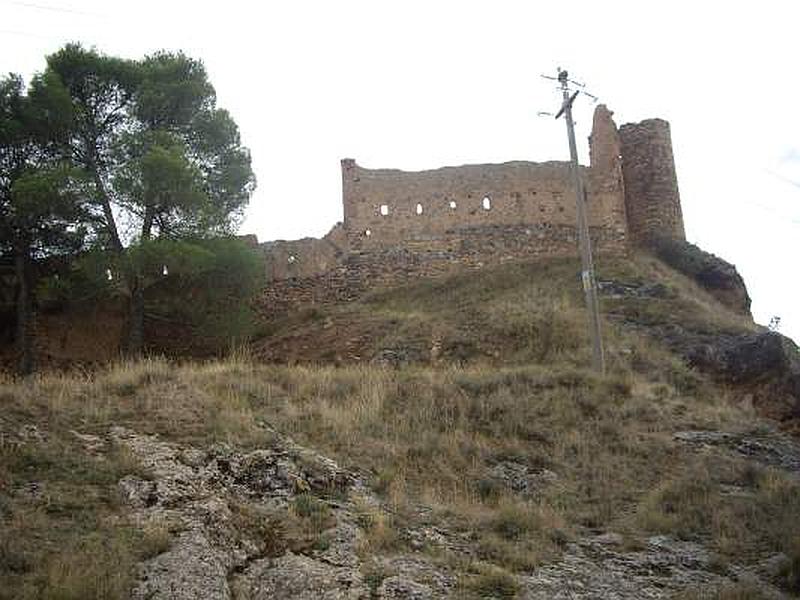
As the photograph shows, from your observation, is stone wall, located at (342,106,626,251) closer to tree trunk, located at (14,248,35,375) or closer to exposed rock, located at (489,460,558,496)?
tree trunk, located at (14,248,35,375)

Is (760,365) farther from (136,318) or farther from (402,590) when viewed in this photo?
(136,318)

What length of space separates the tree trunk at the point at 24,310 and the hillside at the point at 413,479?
22.9ft

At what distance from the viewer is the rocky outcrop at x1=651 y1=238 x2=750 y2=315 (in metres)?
24.5

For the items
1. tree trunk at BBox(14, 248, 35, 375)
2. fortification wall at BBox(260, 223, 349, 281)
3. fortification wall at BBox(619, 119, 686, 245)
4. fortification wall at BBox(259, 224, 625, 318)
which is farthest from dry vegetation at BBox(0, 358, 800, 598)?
fortification wall at BBox(619, 119, 686, 245)

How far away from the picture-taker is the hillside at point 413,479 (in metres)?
9.10

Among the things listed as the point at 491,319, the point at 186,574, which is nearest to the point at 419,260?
the point at 491,319

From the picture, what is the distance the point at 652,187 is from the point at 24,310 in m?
15.5

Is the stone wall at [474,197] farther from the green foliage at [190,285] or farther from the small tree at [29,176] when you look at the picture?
the small tree at [29,176]

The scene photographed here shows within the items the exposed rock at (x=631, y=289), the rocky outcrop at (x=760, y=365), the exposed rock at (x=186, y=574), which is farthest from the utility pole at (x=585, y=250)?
the exposed rock at (x=186, y=574)

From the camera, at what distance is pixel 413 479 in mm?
12070

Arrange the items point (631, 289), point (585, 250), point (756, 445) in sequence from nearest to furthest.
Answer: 1. point (756, 445)
2. point (585, 250)
3. point (631, 289)

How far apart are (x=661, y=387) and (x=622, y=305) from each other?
4.86 meters

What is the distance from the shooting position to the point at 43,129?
2111 cm

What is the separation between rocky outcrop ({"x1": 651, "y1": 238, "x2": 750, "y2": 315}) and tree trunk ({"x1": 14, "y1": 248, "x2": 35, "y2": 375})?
15162 mm
